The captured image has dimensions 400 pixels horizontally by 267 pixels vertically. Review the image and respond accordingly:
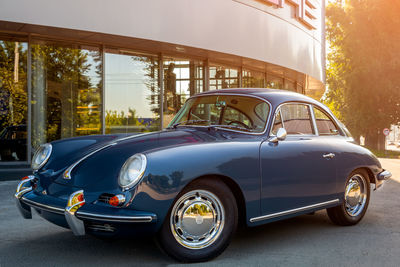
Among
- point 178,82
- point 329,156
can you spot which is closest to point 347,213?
point 329,156

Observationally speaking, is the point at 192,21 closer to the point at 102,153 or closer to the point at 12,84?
the point at 12,84

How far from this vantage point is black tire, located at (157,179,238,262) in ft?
12.1

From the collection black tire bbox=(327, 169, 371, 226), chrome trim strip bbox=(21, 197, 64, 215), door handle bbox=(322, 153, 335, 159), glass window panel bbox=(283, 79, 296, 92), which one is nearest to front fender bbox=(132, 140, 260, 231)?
chrome trim strip bbox=(21, 197, 64, 215)

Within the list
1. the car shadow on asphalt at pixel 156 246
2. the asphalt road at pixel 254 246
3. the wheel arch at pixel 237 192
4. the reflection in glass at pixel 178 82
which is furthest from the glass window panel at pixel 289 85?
the wheel arch at pixel 237 192

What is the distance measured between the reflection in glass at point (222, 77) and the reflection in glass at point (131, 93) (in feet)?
8.47

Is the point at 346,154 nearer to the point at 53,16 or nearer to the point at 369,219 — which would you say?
the point at 369,219

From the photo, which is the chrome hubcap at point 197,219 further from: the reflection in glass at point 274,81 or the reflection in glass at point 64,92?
the reflection in glass at point 274,81

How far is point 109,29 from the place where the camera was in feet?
35.8

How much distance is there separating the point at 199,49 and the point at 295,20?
6.04 meters

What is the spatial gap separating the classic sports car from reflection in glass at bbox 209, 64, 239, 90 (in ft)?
34.2

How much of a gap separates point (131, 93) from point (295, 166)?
918 cm

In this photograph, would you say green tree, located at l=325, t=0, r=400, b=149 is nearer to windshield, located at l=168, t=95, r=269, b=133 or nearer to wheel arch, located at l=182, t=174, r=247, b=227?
windshield, located at l=168, t=95, r=269, b=133

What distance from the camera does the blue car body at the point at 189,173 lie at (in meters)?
3.54

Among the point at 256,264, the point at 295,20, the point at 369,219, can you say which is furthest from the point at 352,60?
the point at 256,264
